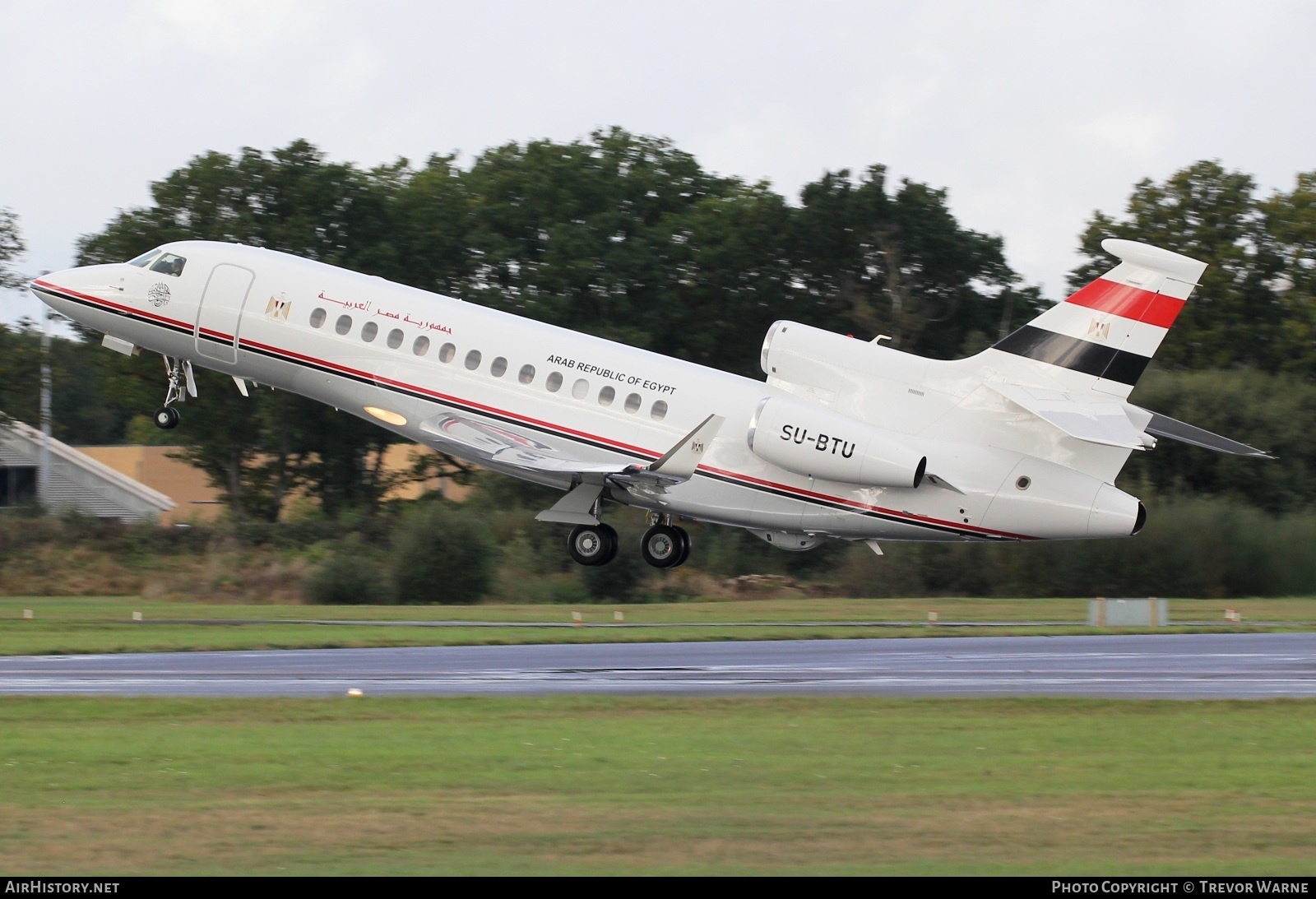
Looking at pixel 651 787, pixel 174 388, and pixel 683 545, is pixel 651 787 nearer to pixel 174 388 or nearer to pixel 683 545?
pixel 683 545

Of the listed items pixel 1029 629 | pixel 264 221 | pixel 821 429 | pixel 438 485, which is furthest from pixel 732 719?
pixel 438 485

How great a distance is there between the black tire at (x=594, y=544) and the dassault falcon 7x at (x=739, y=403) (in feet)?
0.11

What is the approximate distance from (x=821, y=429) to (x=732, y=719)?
9629 mm

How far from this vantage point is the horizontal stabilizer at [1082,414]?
25.3 m

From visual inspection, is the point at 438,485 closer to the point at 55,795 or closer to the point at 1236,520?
the point at 1236,520

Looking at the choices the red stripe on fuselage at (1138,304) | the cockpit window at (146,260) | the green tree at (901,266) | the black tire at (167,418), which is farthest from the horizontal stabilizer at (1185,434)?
the green tree at (901,266)

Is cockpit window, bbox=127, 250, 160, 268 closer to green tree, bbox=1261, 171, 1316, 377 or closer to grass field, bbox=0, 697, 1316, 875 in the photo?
grass field, bbox=0, 697, 1316, 875

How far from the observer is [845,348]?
27734 mm

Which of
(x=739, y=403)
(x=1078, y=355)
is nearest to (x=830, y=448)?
(x=739, y=403)

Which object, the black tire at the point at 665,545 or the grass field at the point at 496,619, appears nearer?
the grass field at the point at 496,619

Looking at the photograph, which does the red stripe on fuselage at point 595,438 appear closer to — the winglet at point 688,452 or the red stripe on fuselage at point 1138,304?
the winglet at point 688,452

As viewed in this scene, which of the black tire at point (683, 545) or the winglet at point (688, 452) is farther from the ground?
the winglet at point (688, 452)

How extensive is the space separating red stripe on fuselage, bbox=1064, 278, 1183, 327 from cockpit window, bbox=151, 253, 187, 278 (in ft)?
54.7

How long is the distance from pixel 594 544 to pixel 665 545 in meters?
1.29
